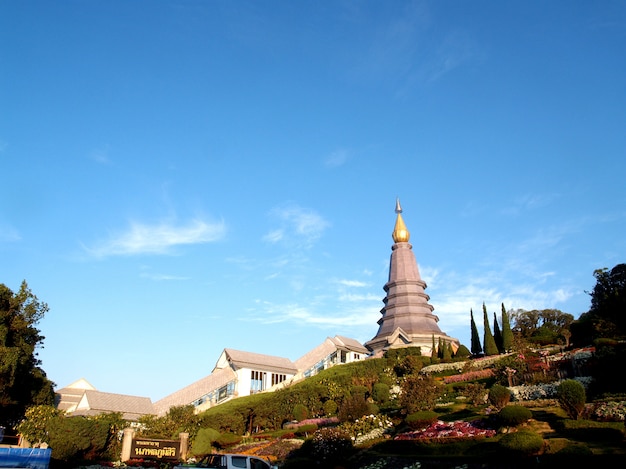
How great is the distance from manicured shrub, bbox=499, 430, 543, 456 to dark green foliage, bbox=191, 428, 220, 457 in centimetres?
2508

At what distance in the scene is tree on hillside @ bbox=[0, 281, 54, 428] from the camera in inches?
1662

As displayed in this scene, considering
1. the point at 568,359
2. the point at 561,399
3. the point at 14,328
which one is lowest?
the point at 561,399

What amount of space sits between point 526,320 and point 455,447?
228ft

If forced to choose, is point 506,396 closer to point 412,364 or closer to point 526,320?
point 412,364

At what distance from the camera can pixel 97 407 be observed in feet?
197

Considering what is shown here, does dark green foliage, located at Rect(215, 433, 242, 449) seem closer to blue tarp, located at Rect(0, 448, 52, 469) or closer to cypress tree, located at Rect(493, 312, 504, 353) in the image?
blue tarp, located at Rect(0, 448, 52, 469)

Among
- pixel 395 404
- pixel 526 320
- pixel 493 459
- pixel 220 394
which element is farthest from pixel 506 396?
pixel 526 320

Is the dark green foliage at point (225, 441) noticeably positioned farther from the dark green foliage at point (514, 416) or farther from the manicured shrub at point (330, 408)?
the dark green foliage at point (514, 416)

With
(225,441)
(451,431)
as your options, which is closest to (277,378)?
(225,441)

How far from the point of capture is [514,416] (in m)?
23.6

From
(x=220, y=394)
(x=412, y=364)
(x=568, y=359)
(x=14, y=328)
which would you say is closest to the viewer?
(x=568, y=359)

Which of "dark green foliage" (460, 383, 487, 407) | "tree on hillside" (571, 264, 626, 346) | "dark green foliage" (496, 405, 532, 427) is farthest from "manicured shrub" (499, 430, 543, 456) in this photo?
"tree on hillside" (571, 264, 626, 346)

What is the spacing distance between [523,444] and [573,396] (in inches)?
230

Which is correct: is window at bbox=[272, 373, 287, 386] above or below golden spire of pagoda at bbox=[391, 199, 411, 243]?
below
